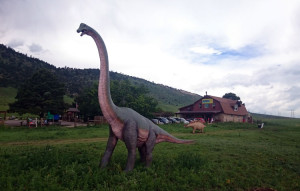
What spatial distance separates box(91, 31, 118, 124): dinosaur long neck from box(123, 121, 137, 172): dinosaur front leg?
42cm

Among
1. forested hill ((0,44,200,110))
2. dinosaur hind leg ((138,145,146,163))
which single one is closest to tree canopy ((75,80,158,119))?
dinosaur hind leg ((138,145,146,163))

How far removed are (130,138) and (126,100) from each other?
2277 centimetres

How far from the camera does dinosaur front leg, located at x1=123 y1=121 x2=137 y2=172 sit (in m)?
6.04

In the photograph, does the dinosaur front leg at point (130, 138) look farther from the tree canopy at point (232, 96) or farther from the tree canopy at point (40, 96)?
the tree canopy at point (232, 96)

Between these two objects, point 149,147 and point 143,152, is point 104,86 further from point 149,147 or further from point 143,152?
point 143,152

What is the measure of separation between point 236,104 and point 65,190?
44.4 meters

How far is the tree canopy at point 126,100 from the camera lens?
28031 millimetres

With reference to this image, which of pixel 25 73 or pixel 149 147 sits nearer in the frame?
pixel 149 147

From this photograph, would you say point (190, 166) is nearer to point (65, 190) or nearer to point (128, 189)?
point (128, 189)

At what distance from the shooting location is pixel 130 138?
19.8ft

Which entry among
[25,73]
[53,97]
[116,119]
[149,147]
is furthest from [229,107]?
[25,73]

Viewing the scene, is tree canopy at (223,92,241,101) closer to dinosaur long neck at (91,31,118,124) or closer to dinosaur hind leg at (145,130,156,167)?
dinosaur hind leg at (145,130,156,167)

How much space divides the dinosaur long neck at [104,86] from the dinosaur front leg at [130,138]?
417mm

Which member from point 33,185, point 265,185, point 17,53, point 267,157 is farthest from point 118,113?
point 17,53
